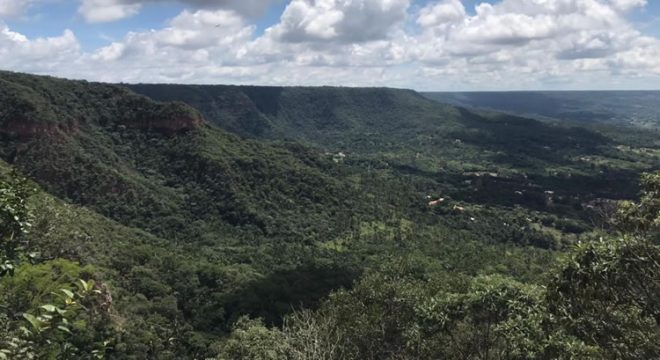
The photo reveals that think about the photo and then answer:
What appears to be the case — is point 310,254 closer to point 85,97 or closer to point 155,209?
point 155,209

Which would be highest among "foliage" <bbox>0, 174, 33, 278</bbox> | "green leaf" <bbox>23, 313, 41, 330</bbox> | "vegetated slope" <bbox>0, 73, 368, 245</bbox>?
"foliage" <bbox>0, 174, 33, 278</bbox>

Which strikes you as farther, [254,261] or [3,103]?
[3,103]

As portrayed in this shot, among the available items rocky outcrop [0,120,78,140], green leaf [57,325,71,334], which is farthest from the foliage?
rocky outcrop [0,120,78,140]

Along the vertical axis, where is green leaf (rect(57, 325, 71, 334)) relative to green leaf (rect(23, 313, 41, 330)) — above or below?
below

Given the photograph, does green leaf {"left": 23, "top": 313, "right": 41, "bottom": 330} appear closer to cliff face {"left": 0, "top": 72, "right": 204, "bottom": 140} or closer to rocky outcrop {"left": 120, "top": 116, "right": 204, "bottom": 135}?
cliff face {"left": 0, "top": 72, "right": 204, "bottom": 140}

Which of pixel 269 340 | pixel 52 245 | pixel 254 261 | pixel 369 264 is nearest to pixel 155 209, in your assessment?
pixel 254 261

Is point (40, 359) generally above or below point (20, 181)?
below

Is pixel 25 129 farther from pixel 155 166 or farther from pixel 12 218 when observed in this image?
pixel 12 218

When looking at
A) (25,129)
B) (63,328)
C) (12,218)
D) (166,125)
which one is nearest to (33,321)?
(63,328)

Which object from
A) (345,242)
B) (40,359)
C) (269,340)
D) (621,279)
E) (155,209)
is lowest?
(345,242)
